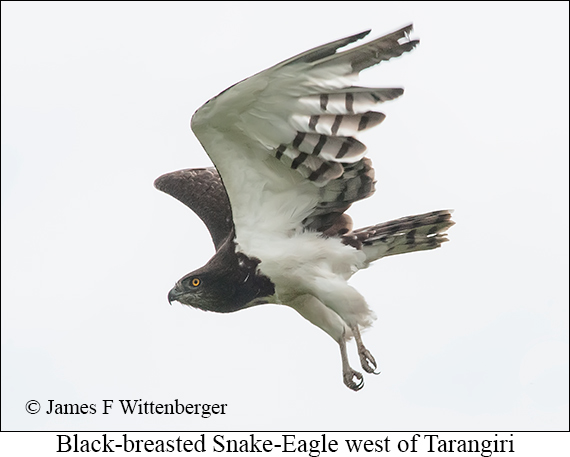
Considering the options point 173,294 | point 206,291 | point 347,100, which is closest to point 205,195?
point 173,294

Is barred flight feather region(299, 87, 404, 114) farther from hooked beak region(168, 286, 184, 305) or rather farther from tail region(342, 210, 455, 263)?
hooked beak region(168, 286, 184, 305)

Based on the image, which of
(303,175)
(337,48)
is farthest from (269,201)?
(337,48)

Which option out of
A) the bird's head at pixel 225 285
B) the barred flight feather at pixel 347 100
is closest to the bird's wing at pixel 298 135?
the barred flight feather at pixel 347 100

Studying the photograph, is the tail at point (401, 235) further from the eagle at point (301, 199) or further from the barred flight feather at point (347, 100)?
the barred flight feather at point (347, 100)

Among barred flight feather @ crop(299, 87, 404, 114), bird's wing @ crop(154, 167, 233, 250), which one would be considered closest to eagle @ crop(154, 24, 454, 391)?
barred flight feather @ crop(299, 87, 404, 114)

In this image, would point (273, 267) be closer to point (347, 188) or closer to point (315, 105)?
point (347, 188)

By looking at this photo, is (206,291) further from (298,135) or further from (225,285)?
(298,135)
